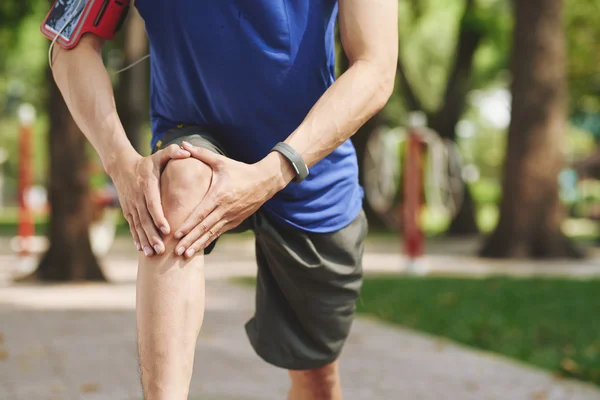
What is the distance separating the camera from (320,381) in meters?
2.51

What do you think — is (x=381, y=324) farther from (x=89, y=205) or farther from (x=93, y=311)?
(x=89, y=205)

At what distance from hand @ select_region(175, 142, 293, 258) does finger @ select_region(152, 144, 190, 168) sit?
0.05ft

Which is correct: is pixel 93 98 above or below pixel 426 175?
above

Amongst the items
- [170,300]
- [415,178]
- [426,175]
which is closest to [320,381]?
[170,300]

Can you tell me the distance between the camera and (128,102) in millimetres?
22484

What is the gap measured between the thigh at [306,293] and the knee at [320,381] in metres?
0.11

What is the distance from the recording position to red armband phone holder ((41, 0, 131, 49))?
200cm

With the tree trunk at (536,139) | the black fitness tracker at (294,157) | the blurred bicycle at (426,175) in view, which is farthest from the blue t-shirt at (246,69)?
the tree trunk at (536,139)

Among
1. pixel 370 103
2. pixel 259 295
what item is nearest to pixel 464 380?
pixel 259 295

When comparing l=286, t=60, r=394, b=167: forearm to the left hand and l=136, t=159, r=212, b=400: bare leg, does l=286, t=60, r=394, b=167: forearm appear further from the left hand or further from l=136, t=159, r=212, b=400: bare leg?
l=136, t=159, r=212, b=400: bare leg

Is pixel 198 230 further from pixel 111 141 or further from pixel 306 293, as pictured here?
pixel 306 293

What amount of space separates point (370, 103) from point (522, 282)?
811 cm

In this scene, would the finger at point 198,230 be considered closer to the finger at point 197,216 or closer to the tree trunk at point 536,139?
the finger at point 197,216

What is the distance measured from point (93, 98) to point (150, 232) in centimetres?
37
